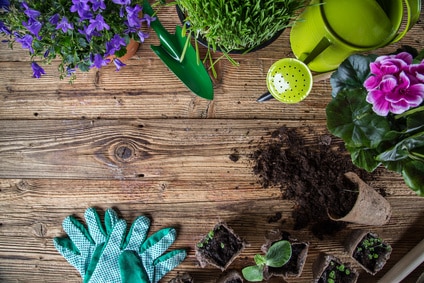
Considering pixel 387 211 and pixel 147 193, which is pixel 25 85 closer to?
pixel 147 193

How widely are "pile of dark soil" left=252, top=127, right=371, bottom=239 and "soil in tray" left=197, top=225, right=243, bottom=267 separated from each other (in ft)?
0.52

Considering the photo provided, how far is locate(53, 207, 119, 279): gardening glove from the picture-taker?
99cm

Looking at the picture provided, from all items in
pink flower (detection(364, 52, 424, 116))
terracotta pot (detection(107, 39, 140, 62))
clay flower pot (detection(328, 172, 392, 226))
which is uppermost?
pink flower (detection(364, 52, 424, 116))

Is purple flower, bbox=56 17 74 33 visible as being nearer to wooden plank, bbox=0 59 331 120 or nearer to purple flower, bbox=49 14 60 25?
purple flower, bbox=49 14 60 25

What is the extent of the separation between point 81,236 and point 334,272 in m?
0.64

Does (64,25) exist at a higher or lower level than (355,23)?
lower

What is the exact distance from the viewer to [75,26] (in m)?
0.75

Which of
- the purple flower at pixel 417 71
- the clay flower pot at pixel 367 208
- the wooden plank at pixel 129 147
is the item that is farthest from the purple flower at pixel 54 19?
the clay flower pot at pixel 367 208

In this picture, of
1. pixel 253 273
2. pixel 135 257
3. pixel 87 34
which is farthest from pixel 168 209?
pixel 87 34

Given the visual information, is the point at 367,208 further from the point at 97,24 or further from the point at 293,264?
the point at 97,24

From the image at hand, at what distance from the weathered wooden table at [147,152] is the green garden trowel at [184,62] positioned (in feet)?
0.15

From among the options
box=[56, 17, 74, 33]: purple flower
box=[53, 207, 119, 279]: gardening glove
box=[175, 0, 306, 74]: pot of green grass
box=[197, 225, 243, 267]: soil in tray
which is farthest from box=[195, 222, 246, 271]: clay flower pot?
box=[56, 17, 74, 33]: purple flower

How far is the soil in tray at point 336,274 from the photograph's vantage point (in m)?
0.95

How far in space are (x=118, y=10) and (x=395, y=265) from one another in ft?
2.95
